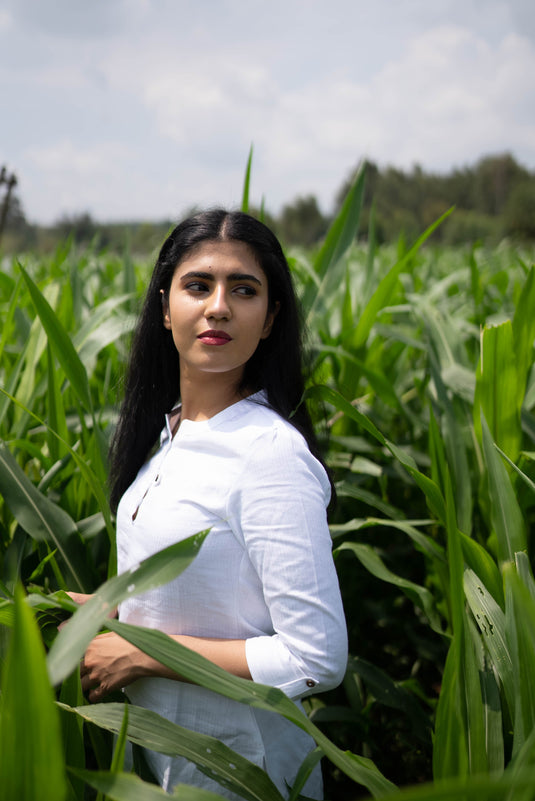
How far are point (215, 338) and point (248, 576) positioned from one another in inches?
10.8

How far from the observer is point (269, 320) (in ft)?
2.81

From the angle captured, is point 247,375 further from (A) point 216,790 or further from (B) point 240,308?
(A) point 216,790

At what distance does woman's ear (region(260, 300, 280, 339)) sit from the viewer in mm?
854

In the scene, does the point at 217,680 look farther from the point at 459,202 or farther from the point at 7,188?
the point at 459,202

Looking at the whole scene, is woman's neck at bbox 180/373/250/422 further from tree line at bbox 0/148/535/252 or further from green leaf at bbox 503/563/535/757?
tree line at bbox 0/148/535/252

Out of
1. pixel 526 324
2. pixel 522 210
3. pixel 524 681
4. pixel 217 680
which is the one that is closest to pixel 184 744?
pixel 217 680

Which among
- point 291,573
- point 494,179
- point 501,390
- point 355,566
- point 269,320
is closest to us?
point 291,573

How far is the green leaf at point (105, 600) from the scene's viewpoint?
0.41 metres

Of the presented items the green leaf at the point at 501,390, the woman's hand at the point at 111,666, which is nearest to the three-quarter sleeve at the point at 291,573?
the woman's hand at the point at 111,666

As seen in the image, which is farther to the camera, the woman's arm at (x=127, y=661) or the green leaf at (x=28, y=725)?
the woman's arm at (x=127, y=661)

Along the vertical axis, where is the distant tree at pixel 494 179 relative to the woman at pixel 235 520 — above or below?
above

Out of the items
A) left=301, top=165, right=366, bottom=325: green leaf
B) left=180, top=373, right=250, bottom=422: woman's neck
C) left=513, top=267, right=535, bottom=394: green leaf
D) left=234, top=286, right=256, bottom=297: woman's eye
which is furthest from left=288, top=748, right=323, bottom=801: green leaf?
left=301, top=165, right=366, bottom=325: green leaf

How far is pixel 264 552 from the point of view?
→ 63 centimetres

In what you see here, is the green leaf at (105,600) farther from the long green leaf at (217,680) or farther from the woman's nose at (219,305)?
the woman's nose at (219,305)
